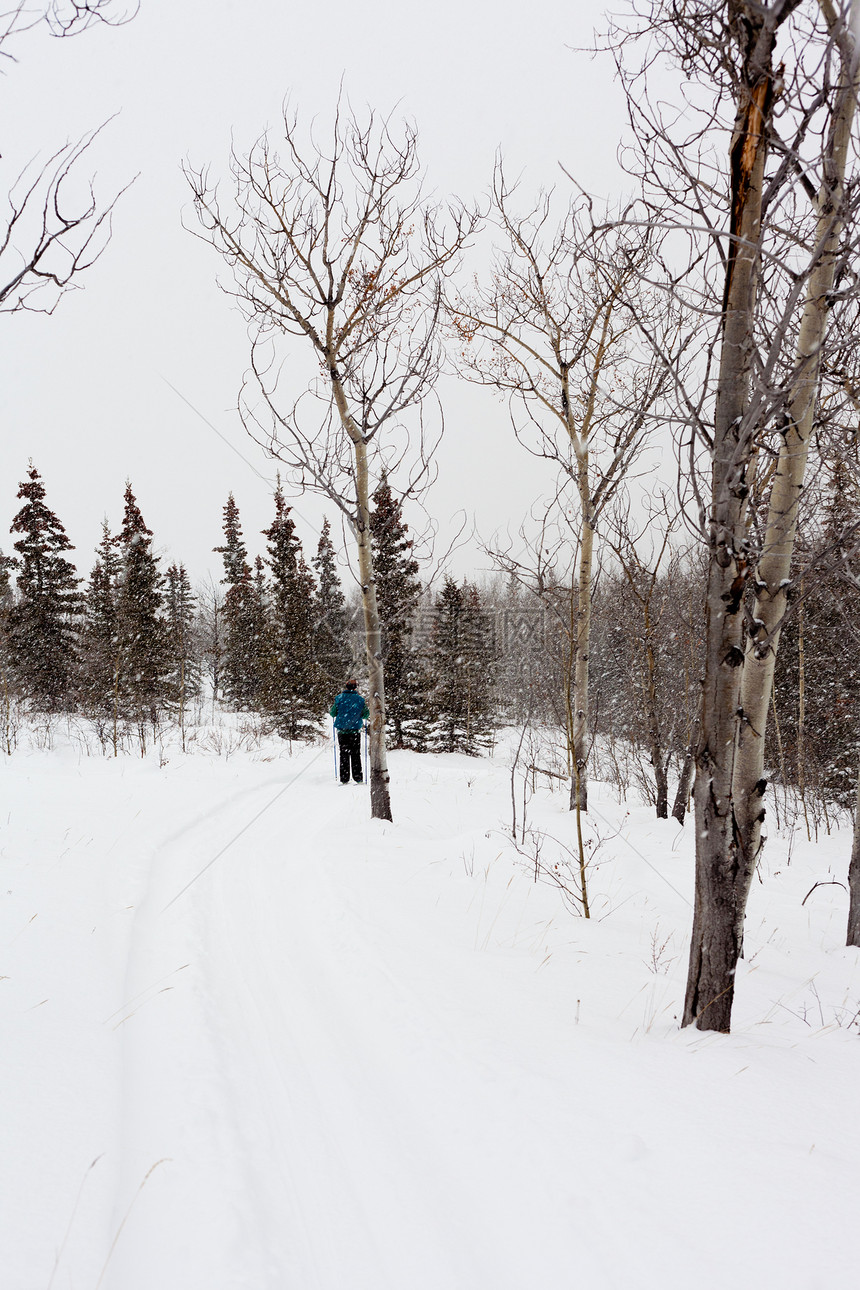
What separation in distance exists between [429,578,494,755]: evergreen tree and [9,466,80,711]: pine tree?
15.2 m

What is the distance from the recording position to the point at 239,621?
3438 centimetres

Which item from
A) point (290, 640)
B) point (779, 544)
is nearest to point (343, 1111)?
point (779, 544)

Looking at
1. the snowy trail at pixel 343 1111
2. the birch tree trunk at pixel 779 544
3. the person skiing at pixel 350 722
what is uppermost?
the birch tree trunk at pixel 779 544

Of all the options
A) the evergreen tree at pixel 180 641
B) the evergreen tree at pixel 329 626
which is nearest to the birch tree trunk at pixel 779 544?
the evergreen tree at pixel 329 626

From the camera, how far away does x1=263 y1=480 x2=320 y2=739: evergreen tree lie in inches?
1036

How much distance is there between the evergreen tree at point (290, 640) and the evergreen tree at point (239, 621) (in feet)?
16.1

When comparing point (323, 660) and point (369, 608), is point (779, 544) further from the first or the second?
point (323, 660)

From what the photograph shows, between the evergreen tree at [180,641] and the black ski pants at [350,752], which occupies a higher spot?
the evergreen tree at [180,641]

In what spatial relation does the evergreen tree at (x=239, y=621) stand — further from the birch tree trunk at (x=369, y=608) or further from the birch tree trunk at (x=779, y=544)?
the birch tree trunk at (x=779, y=544)

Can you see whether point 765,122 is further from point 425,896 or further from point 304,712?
point 304,712

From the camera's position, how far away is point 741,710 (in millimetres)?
3023

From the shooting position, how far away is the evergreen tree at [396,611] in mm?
21609

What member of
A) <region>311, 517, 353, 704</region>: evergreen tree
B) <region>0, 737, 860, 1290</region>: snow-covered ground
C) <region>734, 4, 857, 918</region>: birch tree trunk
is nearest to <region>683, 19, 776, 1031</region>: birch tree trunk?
<region>734, 4, 857, 918</region>: birch tree trunk

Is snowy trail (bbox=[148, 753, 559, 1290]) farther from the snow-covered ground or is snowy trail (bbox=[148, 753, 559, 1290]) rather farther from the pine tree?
the pine tree
